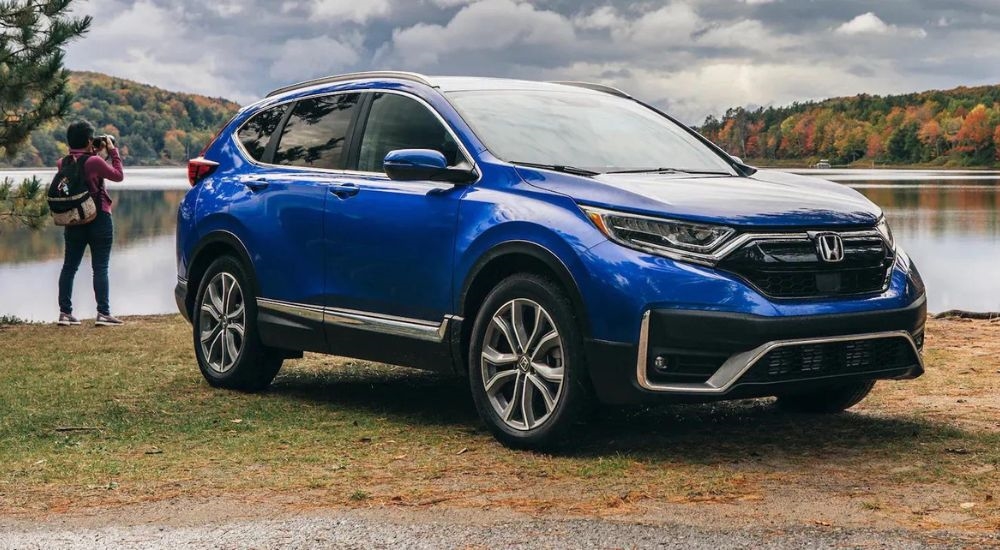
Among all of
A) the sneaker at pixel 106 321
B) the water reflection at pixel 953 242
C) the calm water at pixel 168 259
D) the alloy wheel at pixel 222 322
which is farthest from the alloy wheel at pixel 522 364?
the water reflection at pixel 953 242

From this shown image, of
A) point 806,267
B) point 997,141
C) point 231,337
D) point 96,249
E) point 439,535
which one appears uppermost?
point 806,267

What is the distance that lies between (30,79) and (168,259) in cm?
3526

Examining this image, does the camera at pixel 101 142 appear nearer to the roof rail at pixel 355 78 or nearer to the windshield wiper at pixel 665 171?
the roof rail at pixel 355 78

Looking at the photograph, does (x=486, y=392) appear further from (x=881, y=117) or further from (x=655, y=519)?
(x=881, y=117)

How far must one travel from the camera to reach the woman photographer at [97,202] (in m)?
13.6

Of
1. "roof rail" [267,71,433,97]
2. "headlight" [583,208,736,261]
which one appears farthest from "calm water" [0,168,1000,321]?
"headlight" [583,208,736,261]

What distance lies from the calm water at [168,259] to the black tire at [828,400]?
10.7m

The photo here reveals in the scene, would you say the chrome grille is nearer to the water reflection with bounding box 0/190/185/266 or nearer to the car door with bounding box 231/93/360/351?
the car door with bounding box 231/93/360/351

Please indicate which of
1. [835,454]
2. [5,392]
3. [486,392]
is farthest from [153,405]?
[835,454]

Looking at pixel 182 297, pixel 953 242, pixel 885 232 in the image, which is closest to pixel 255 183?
pixel 182 297

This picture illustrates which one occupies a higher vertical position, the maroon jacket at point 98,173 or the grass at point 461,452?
the maroon jacket at point 98,173

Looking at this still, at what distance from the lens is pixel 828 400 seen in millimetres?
7668

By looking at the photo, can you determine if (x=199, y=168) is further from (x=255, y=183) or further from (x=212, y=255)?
(x=255, y=183)

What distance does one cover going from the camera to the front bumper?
600cm
